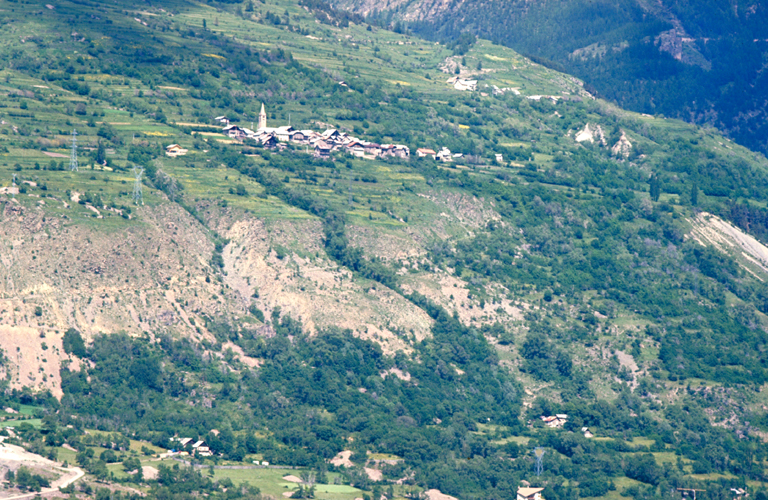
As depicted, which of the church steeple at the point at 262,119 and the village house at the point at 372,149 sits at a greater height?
the church steeple at the point at 262,119

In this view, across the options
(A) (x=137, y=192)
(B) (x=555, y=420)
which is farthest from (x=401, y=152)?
(B) (x=555, y=420)

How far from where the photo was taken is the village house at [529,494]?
106 meters

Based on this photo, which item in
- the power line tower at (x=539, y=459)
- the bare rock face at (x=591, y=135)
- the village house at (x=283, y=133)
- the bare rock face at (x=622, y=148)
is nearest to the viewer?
the power line tower at (x=539, y=459)

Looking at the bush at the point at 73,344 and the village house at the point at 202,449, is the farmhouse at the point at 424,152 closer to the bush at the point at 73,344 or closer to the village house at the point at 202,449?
the bush at the point at 73,344

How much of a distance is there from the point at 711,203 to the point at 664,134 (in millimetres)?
21697

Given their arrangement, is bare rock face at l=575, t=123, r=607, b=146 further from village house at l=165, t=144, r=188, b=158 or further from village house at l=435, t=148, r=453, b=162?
village house at l=165, t=144, r=188, b=158

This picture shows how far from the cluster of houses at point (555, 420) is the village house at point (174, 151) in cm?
4318

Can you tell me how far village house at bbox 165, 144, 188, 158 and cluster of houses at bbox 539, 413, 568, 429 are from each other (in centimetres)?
4318

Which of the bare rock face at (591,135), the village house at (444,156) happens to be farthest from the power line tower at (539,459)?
the bare rock face at (591,135)

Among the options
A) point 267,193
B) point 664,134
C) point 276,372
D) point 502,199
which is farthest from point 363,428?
point 664,134

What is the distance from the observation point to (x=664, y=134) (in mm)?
184625

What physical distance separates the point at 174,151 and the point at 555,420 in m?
45.0

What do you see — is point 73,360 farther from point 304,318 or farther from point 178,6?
point 178,6

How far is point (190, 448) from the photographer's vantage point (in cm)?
10588
